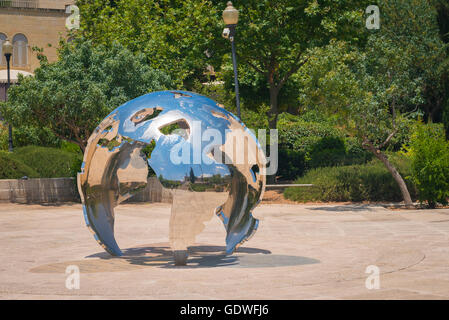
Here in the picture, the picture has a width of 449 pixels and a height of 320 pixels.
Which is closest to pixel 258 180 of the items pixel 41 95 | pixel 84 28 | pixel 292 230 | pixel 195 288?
pixel 195 288

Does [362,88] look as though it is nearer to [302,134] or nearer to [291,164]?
[291,164]

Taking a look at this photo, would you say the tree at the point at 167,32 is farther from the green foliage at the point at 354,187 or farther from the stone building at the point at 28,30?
the stone building at the point at 28,30

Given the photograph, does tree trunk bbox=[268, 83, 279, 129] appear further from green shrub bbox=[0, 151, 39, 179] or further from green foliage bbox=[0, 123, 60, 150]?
green shrub bbox=[0, 151, 39, 179]

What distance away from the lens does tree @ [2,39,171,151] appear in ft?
76.4

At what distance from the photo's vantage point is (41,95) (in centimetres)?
2298

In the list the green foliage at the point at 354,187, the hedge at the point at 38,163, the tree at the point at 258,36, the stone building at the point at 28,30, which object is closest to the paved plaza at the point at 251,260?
the green foliage at the point at 354,187

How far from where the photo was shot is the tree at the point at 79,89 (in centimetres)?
2330

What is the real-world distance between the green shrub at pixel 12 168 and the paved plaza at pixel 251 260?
533 centimetres

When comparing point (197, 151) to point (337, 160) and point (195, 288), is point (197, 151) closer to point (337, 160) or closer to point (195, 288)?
point (195, 288)

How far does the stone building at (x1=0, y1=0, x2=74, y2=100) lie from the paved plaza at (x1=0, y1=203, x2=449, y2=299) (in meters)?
36.4

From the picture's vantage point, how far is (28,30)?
53062 millimetres

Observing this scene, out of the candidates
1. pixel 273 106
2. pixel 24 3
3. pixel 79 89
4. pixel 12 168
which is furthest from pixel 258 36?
pixel 24 3

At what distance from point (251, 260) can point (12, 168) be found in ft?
51.1
